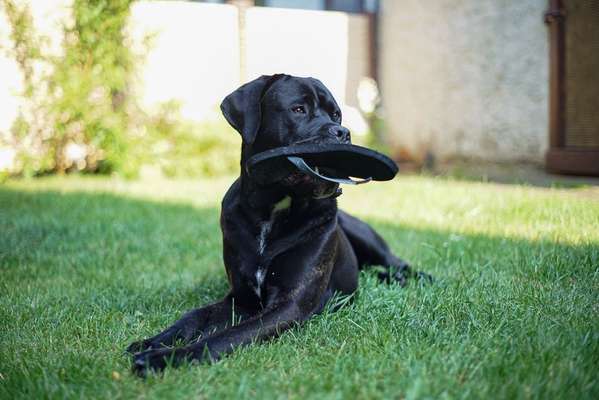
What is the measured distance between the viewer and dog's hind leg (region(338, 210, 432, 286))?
393cm

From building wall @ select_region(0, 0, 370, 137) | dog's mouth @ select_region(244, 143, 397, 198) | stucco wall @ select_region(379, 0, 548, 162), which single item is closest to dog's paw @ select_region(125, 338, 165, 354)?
dog's mouth @ select_region(244, 143, 397, 198)

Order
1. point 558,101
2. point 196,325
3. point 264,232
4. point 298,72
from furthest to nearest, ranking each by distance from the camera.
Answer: point 298,72, point 558,101, point 264,232, point 196,325

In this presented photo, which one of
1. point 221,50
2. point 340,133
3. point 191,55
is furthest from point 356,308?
point 221,50

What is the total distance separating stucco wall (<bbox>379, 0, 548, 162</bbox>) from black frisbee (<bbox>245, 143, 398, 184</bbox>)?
585 centimetres

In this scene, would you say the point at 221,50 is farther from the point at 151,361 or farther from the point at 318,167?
the point at 151,361

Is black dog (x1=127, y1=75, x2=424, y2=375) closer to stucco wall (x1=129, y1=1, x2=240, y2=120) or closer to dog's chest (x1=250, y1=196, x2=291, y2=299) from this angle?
dog's chest (x1=250, y1=196, x2=291, y2=299)

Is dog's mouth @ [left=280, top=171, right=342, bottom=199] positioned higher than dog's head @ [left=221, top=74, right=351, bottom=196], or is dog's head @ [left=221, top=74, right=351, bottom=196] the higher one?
dog's head @ [left=221, top=74, right=351, bottom=196]

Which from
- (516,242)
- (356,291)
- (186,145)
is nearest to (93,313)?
(356,291)

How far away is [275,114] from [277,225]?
22.3 inches

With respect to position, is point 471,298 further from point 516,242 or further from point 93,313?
point 93,313

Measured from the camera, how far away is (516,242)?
13.5 ft

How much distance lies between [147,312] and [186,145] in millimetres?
6578

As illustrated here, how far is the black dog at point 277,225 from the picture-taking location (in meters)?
2.76

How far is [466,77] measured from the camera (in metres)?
9.35
